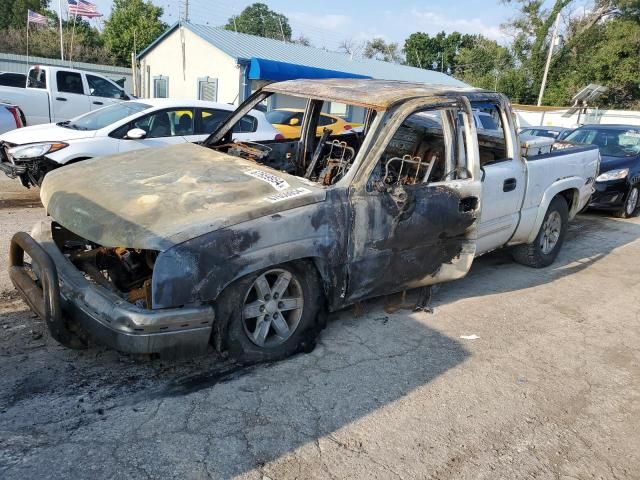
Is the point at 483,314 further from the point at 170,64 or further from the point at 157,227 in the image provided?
the point at 170,64

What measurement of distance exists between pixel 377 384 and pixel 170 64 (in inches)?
1024

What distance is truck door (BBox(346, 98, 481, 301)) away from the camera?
379cm

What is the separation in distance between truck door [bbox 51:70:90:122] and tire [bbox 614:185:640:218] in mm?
11412

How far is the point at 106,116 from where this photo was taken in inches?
318

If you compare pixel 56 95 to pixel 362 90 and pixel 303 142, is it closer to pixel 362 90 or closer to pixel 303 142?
pixel 303 142

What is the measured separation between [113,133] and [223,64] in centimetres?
1698

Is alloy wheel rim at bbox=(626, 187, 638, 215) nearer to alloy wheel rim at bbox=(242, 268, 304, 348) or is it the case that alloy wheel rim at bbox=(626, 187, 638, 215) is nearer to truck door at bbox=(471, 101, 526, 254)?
truck door at bbox=(471, 101, 526, 254)

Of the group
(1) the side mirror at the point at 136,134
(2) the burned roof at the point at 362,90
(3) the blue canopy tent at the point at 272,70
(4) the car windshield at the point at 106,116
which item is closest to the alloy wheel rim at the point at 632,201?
(2) the burned roof at the point at 362,90

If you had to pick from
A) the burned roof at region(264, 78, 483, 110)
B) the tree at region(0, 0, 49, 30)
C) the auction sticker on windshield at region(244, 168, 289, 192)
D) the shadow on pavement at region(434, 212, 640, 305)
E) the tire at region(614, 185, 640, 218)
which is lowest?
the shadow on pavement at region(434, 212, 640, 305)

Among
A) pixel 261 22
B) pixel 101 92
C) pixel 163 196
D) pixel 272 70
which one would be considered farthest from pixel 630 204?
pixel 261 22

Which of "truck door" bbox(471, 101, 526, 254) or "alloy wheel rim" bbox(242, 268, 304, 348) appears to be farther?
"truck door" bbox(471, 101, 526, 254)

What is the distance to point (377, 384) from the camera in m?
3.49

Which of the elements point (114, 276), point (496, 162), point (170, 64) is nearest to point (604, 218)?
point (496, 162)

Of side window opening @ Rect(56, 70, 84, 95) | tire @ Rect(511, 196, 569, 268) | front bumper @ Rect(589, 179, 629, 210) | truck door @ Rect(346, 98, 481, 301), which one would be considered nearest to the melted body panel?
truck door @ Rect(346, 98, 481, 301)
